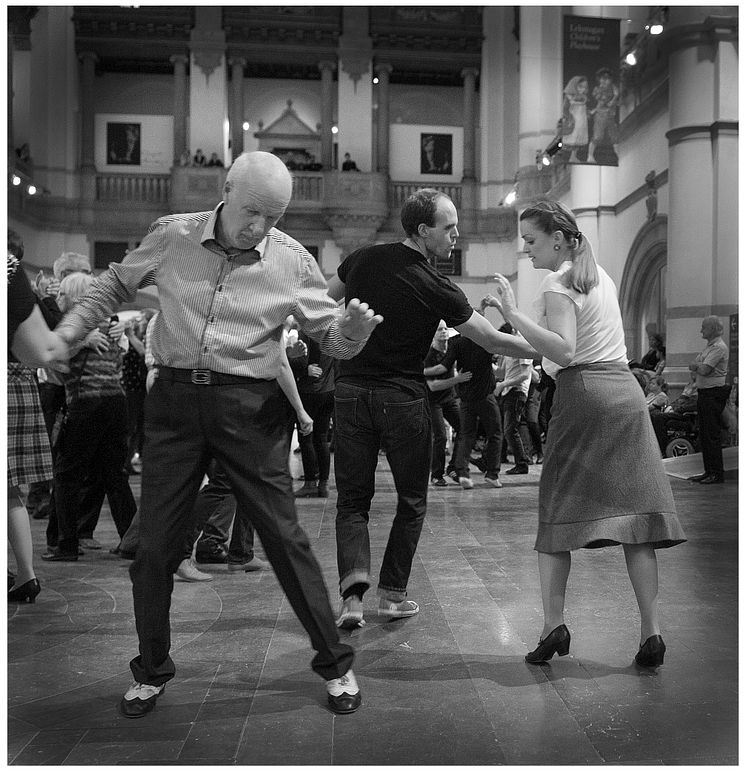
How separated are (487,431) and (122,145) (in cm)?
1815

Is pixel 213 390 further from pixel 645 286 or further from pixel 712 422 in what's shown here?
pixel 645 286

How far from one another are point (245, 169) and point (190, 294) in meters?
0.37

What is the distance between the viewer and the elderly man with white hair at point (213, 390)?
2.54 meters

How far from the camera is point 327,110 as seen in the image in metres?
24.3

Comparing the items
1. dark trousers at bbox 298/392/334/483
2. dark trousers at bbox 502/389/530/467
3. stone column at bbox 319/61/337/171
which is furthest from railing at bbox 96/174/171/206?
dark trousers at bbox 298/392/334/483

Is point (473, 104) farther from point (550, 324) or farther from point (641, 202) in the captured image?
point (550, 324)

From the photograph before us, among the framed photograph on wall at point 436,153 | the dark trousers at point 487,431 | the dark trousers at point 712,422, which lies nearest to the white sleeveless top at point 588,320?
the dark trousers at point 487,431

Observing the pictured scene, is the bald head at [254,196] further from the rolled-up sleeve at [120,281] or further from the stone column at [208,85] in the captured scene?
the stone column at [208,85]

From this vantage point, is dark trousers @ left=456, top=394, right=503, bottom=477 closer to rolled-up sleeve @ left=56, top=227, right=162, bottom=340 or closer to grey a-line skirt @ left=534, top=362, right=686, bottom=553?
grey a-line skirt @ left=534, top=362, right=686, bottom=553

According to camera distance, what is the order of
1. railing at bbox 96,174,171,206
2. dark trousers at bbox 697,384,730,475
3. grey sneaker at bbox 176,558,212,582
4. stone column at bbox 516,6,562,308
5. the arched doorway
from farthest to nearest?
railing at bbox 96,174,171,206 → stone column at bbox 516,6,562,308 → the arched doorway → dark trousers at bbox 697,384,730,475 → grey sneaker at bbox 176,558,212,582

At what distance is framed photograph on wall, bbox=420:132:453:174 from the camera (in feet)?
77.7

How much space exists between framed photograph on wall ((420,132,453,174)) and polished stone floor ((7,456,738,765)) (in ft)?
65.0

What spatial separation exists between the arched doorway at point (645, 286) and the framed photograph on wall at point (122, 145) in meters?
14.3

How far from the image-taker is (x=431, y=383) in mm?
8086
